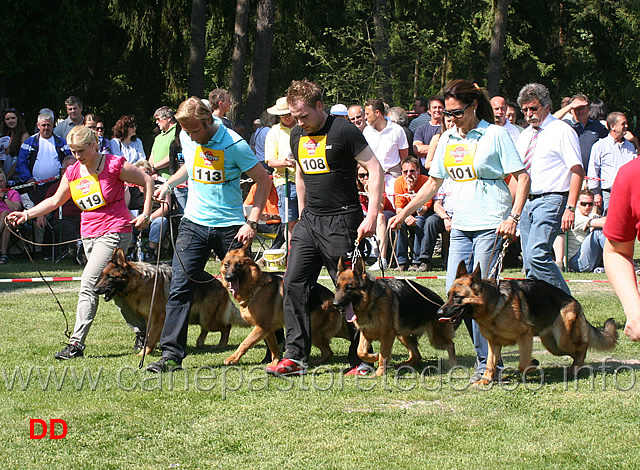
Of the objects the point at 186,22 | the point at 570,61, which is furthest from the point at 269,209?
the point at 570,61

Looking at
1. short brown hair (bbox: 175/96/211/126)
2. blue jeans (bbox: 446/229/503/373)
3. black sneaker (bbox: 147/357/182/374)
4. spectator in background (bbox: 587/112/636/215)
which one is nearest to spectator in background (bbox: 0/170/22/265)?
black sneaker (bbox: 147/357/182/374)

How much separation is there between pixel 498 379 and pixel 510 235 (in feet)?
3.44

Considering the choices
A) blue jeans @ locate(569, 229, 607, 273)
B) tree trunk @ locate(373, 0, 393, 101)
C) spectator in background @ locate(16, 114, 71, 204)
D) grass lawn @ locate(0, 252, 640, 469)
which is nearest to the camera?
grass lawn @ locate(0, 252, 640, 469)

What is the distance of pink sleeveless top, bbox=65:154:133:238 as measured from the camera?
23.8ft

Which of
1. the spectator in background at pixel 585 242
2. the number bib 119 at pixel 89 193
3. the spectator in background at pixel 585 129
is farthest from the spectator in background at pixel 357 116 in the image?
the number bib 119 at pixel 89 193

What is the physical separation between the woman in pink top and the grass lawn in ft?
1.29

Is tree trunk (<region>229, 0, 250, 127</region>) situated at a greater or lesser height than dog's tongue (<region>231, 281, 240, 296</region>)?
greater

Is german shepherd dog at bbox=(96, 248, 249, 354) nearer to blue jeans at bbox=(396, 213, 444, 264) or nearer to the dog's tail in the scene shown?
the dog's tail

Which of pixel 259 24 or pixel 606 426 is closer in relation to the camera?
pixel 606 426

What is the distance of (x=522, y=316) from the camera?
600 centimetres

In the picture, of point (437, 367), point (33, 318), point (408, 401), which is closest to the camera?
point (408, 401)

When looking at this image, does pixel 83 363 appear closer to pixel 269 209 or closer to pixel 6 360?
pixel 6 360

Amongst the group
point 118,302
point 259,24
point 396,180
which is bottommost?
point 118,302

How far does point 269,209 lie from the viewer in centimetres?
1290
